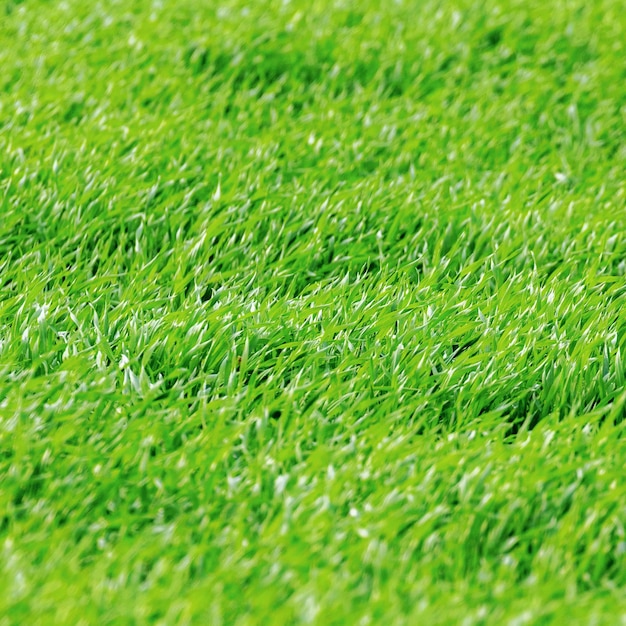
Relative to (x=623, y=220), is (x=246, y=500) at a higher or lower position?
higher

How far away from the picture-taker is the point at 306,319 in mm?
2959

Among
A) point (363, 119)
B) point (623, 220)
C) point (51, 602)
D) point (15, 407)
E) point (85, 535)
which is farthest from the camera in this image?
point (363, 119)

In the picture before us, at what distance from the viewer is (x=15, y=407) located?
2.51 metres

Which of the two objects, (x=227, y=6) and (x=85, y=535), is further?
(x=227, y=6)

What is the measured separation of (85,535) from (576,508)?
3.71 ft

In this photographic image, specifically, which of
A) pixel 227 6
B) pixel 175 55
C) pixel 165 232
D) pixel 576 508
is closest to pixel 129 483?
pixel 576 508

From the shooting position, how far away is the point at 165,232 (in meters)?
3.41

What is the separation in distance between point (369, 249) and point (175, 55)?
1.61 meters

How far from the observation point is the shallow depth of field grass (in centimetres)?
217

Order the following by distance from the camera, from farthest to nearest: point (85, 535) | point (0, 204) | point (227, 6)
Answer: point (227, 6), point (0, 204), point (85, 535)

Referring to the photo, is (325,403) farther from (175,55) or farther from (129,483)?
(175,55)

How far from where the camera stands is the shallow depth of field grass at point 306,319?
7.13ft

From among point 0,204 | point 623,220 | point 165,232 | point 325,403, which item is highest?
point 0,204

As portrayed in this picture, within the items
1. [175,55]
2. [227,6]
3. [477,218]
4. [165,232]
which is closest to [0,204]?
[165,232]
